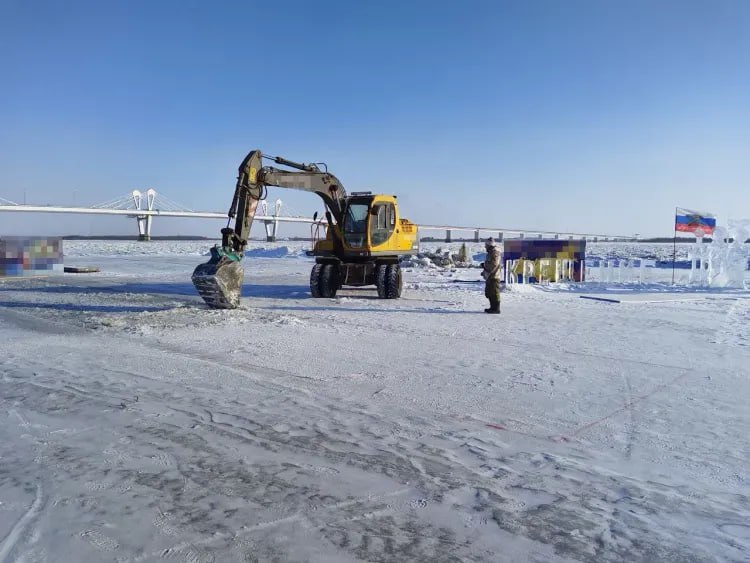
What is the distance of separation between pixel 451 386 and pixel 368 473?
2.63 m

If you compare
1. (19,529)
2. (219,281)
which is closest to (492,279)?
(219,281)

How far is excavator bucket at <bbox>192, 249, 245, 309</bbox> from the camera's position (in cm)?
1221

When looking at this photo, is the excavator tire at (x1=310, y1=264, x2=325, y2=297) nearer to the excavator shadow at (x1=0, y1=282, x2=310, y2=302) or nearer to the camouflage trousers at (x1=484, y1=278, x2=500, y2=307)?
the excavator shadow at (x1=0, y1=282, x2=310, y2=302)

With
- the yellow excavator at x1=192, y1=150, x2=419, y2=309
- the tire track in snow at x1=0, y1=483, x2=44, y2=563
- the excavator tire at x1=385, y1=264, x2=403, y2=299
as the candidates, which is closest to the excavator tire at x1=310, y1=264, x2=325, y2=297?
the yellow excavator at x1=192, y1=150, x2=419, y2=309

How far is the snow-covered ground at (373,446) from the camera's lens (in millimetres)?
3266

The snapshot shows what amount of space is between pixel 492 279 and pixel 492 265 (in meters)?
0.42

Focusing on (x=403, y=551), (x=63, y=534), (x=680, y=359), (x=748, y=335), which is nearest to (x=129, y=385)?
(x=63, y=534)

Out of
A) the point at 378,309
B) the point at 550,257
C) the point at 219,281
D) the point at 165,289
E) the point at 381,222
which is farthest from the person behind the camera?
the point at 550,257

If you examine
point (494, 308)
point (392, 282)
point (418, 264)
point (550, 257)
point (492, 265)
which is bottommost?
point (494, 308)

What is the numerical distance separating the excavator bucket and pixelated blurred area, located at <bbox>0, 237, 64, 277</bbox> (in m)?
14.0

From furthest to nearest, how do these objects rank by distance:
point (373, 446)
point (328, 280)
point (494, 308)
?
point (328, 280) → point (494, 308) → point (373, 446)

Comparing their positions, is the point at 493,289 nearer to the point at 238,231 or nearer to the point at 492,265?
the point at 492,265

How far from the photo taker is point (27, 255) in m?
22.6

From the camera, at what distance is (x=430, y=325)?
1118 cm
